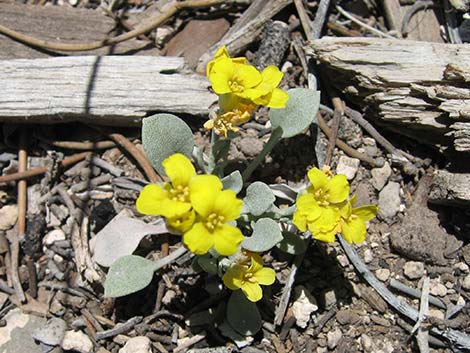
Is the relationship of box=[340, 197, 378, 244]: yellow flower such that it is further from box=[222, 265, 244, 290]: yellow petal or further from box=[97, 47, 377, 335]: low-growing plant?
box=[222, 265, 244, 290]: yellow petal

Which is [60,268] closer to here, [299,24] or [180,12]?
[180,12]

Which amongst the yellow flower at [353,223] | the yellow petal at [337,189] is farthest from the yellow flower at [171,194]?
the yellow flower at [353,223]

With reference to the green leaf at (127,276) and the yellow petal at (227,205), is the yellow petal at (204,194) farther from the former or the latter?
the green leaf at (127,276)

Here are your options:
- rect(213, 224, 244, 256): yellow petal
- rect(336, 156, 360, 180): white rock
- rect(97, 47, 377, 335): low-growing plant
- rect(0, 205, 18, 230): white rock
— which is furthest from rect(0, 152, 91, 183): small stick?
rect(336, 156, 360, 180): white rock

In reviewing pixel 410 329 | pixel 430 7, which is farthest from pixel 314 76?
pixel 410 329

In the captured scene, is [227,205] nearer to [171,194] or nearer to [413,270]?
[171,194]

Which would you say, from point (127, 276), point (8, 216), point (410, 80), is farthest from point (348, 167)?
point (8, 216)

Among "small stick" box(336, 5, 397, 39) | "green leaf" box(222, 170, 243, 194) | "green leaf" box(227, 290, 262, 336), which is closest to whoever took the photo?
"green leaf" box(222, 170, 243, 194)

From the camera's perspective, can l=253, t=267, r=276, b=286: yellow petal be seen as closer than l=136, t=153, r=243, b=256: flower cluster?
No
